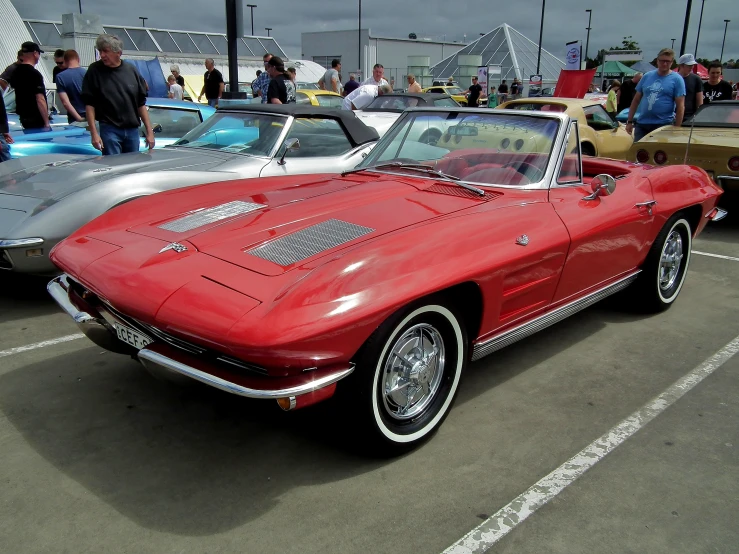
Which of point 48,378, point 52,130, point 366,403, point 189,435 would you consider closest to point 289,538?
point 366,403

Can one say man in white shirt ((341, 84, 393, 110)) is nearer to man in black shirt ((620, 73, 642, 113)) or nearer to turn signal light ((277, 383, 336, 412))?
man in black shirt ((620, 73, 642, 113))

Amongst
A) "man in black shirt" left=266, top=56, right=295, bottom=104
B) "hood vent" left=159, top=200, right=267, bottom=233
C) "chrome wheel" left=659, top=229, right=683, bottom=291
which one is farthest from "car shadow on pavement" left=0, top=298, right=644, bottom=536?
"man in black shirt" left=266, top=56, right=295, bottom=104

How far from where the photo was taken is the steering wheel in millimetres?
3422

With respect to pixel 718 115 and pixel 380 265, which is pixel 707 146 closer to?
pixel 718 115

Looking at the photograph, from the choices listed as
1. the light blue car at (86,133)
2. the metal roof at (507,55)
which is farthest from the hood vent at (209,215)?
the metal roof at (507,55)

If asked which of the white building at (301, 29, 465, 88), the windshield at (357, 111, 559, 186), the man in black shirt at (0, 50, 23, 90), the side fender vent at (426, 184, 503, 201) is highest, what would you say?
the white building at (301, 29, 465, 88)

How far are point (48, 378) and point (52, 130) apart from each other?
5.28m

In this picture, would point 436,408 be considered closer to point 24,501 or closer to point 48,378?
point 24,501

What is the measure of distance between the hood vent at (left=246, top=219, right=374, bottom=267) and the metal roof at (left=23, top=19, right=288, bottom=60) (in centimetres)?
2823

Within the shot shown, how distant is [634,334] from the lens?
409 cm

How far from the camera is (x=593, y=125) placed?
9508 mm

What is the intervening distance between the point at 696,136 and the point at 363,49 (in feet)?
181

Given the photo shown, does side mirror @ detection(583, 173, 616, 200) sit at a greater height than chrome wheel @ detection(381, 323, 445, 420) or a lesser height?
greater

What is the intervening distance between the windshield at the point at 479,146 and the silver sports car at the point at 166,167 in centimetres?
151
